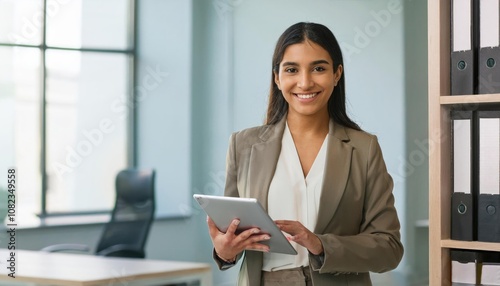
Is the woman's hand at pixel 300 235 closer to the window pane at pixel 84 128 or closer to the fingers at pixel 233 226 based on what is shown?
the fingers at pixel 233 226

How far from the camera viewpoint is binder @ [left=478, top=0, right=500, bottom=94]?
1684 mm

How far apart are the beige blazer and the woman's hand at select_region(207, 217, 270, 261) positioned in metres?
0.09

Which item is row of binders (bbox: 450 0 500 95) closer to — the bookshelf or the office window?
the bookshelf

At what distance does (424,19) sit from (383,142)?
0.55m

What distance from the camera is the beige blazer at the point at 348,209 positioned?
65.0 inches

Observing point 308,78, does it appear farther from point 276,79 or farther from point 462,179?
point 462,179

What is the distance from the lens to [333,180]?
5.58 ft

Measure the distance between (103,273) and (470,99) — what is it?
1.92m

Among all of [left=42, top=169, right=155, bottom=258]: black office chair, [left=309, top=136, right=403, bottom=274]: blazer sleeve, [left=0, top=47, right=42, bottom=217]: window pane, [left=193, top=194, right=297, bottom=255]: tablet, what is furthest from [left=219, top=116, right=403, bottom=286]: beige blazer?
[left=0, top=47, right=42, bottom=217]: window pane

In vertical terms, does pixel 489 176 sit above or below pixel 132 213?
above

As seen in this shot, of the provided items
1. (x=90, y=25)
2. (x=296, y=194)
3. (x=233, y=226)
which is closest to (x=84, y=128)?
(x=90, y=25)

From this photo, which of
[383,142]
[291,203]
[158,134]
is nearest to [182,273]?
[383,142]

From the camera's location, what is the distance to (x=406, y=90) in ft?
10.0

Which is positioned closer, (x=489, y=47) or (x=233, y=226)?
(x=233, y=226)
